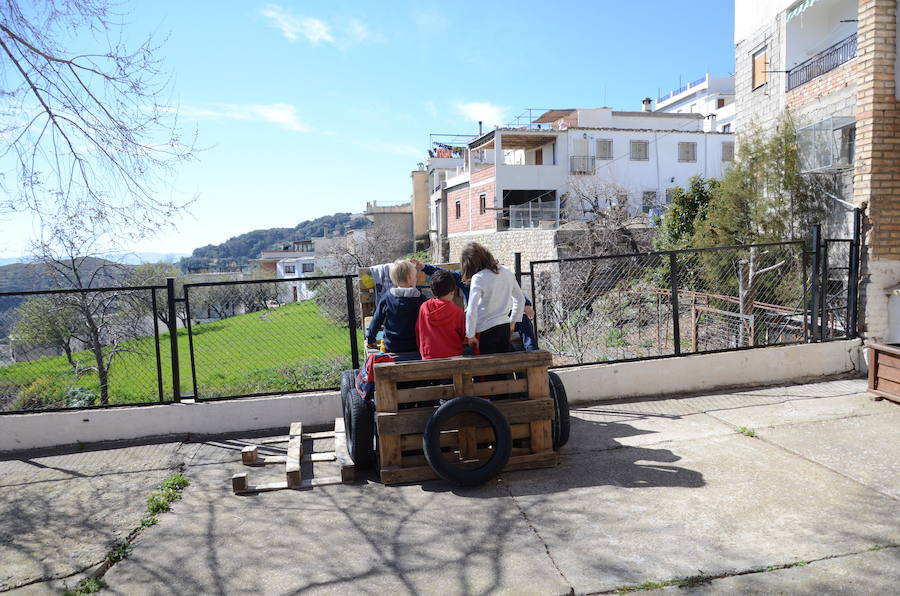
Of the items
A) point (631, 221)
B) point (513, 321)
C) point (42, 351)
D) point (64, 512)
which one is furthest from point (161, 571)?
point (631, 221)

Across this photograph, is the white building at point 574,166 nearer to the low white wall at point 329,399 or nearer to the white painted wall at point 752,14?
the white painted wall at point 752,14

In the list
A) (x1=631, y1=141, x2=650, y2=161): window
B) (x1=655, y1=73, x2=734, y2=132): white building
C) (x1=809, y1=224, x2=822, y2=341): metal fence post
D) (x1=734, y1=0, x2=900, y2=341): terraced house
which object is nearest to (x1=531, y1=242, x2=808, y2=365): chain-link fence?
(x1=734, y1=0, x2=900, y2=341): terraced house

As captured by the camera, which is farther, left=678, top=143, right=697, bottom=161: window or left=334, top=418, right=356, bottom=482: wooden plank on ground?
left=678, top=143, right=697, bottom=161: window

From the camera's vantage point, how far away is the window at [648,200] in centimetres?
3358

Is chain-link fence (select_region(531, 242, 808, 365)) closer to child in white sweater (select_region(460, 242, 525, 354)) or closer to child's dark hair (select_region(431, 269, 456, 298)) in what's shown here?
child in white sweater (select_region(460, 242, 525, 354))

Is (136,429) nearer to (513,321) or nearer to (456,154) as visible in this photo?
(513,321)

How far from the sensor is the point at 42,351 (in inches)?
372

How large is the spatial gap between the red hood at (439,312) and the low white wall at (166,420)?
77.9 inches

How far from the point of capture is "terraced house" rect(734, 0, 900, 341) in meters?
7.50

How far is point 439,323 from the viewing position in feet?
15.6

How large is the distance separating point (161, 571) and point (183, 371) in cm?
1560

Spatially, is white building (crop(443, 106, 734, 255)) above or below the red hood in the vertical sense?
above

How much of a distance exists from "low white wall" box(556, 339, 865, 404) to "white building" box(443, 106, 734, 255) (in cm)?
2572

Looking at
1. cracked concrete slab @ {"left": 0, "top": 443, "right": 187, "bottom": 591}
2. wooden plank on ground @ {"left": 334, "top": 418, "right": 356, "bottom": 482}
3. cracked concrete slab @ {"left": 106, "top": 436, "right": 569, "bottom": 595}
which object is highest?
wooden plank on ground @ {"left": 334, "top": 418, "right": 356, "bottom": 482}
